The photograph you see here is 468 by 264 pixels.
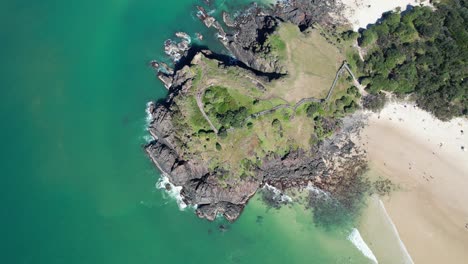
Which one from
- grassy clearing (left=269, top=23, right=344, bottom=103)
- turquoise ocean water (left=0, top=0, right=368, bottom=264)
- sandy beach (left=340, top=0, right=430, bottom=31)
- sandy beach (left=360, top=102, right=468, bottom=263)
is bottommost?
turquoise ocean water (left=0, top=0, right=368, bottom=264)

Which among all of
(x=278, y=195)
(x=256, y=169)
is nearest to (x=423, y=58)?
(x=278, y=195)

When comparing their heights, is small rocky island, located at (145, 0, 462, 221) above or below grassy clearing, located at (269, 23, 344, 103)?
below

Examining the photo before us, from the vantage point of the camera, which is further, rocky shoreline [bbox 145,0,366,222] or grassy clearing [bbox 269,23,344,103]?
grassy clearing [bbox 269,23,344,103]

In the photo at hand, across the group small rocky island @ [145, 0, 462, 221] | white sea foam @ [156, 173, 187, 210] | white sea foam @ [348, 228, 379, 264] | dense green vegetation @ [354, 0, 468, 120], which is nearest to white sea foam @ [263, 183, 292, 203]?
small rocky island @ [145, 0, 462, 221]

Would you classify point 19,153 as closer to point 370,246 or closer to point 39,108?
point 39,108

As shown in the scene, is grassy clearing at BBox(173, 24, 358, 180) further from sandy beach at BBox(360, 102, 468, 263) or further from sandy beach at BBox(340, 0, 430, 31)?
sandy beach at BBox(340, 0, 430, 31)

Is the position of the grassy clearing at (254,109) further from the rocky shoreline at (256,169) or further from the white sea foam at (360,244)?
the white sea foam at (360,244)
